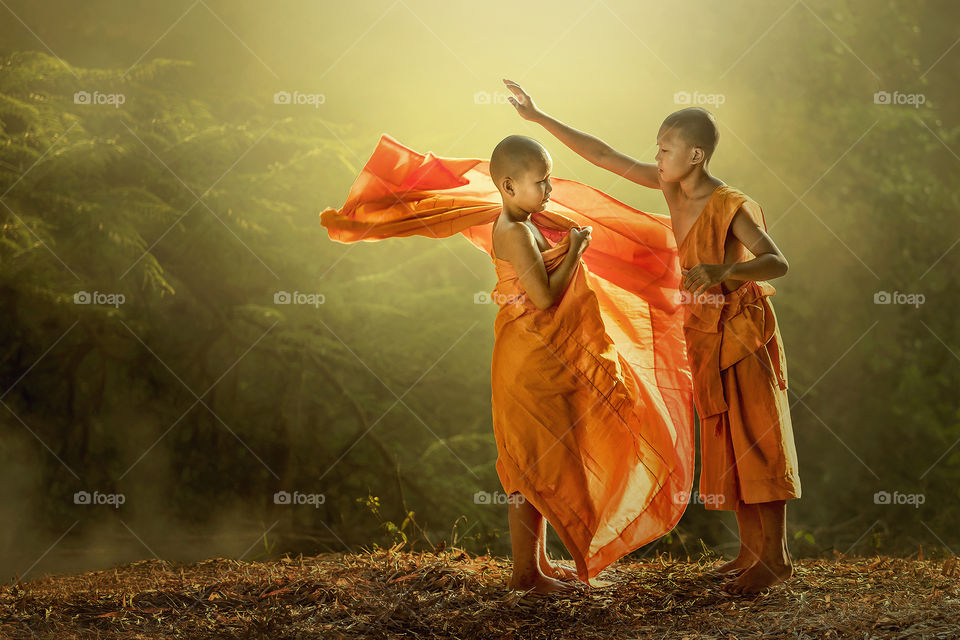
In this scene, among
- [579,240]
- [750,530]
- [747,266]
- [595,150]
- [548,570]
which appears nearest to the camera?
[747,266]

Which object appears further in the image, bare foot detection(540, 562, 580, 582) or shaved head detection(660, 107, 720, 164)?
bare foot detection(540, 562, 580, 582)

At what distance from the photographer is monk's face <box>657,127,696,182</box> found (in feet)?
11.1

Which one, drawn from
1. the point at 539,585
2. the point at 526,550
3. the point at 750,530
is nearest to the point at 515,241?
the point at 526,550

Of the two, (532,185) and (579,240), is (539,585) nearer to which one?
(579,240)

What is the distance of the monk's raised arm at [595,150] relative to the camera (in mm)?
3693

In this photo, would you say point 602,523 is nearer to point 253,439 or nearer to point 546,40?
point 253,439

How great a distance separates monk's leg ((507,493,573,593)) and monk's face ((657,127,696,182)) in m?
1.51

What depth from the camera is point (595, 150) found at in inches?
148

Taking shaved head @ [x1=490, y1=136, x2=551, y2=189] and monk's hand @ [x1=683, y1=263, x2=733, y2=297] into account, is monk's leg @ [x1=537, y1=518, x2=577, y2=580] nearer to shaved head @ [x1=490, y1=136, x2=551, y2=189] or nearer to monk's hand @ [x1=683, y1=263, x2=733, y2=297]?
monk's hand @ [x1=683, y1=263, x2=733, y2=297]

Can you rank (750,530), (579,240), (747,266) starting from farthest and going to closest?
(750,530) < (579,240) < (747,266)

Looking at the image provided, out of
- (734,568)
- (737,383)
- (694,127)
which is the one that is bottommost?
(734,568)

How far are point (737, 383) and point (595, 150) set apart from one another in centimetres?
123

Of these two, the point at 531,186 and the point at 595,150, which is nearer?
the point at 531,186

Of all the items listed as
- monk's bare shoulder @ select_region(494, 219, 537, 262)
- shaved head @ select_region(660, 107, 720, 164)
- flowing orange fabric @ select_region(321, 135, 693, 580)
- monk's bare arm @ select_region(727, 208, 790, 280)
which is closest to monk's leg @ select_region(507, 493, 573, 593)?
flowing orange fabric @ select_region(321, 135, 693, 580)
